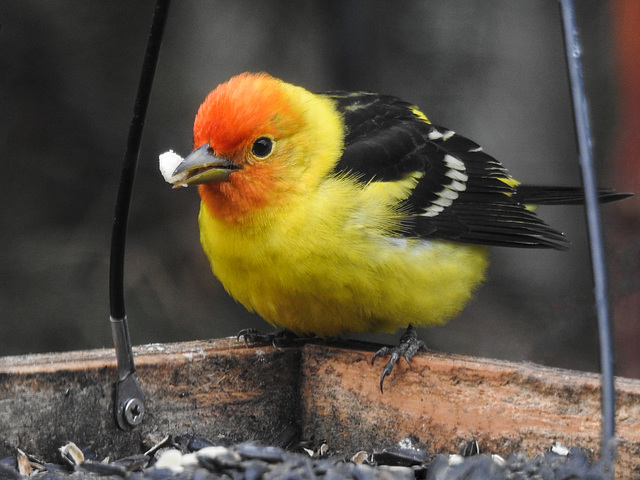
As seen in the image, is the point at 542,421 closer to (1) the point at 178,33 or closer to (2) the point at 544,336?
(2) the point at 544,336

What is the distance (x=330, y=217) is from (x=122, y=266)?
75 cm

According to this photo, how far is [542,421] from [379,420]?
480 millimetres

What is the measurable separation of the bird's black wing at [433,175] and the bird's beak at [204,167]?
1.30 feet

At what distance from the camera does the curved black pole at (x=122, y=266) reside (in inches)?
79.5

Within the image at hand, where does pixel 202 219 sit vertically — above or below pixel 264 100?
below

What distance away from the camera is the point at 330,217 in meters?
2.76

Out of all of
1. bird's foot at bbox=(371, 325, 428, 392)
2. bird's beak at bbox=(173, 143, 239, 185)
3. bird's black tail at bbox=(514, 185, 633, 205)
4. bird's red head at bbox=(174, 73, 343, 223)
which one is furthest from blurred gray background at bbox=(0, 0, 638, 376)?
bird's foot at bbox=(371, 325, 428, 392)

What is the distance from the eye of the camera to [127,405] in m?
2.35

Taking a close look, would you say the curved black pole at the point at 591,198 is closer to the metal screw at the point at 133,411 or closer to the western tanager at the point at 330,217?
the western tanager at the point at 330,217

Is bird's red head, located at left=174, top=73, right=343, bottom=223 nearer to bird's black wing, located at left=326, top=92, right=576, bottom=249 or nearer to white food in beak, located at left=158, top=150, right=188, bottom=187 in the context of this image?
white food in beak, located at left=158, top=150, right=188, bottom=187

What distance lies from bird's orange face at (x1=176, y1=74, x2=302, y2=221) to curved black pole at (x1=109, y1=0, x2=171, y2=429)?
465 millimetres

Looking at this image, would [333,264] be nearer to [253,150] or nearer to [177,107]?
[253,150]

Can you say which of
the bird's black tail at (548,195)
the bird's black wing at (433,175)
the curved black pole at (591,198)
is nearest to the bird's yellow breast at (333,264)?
the bird's black wing at (433,175)

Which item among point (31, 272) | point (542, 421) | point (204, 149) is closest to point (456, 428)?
point (542, 421)
